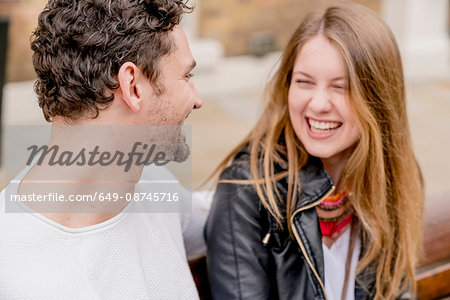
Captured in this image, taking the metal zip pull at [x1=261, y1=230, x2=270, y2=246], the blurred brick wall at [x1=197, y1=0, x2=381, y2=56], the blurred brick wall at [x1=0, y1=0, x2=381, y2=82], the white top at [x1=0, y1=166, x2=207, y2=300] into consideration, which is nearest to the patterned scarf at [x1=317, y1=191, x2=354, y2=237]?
the metal zip pull at [x1=261, y1=230, x2=270, y2=246]

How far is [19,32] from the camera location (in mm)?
5832

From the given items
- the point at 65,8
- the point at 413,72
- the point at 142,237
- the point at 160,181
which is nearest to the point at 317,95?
the point at 160,181

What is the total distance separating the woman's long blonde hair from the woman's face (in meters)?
0.03

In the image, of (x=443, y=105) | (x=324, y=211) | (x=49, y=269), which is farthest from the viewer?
(x=443, y=105)

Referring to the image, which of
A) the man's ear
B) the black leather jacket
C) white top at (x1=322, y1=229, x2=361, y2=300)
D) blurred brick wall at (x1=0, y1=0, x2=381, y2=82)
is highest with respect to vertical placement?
the man's ear

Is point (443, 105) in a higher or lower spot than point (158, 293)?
lower

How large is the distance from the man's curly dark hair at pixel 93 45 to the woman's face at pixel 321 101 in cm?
59

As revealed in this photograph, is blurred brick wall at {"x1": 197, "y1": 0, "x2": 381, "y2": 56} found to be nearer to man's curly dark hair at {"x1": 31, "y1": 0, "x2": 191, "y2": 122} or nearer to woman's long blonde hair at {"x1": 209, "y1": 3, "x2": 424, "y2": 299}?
woman's long blonde hair at {"x1": 209, "y1": 3, "x2": 424, "y2": 299}

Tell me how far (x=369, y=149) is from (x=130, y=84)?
979mm

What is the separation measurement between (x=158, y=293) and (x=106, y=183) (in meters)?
0.36

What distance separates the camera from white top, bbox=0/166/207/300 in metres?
1.54

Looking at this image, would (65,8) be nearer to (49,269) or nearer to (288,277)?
(49,269)

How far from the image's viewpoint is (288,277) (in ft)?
6.89

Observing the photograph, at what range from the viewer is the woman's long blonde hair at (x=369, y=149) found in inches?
81.4
